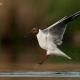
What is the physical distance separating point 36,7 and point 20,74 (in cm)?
35

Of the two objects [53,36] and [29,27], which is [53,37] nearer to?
[53,36]

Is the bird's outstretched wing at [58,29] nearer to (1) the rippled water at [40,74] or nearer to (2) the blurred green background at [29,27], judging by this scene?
(2) the blurred green background at [29,27]

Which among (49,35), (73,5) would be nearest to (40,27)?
(49,35)

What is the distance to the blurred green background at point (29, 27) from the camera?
6.81 ft

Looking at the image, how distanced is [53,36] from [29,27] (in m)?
0.14

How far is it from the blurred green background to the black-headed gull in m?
0.02

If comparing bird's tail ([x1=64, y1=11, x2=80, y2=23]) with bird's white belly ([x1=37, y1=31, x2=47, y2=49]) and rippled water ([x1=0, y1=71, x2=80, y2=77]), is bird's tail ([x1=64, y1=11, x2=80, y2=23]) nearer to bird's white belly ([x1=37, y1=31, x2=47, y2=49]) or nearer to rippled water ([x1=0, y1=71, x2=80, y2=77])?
bird's white belly ([x1=37, y1=31, x2=47, y2=49])

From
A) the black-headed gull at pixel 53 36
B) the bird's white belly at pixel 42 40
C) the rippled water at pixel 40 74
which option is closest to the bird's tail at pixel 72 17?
the black-headed gull at pixel 53 36

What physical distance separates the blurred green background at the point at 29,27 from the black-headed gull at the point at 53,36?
0.02 m

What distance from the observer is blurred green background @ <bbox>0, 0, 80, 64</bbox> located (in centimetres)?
207

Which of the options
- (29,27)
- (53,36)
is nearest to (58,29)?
(53,36)

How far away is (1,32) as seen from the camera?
2115 mm

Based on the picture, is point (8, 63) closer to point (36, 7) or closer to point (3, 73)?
point (3, 73)

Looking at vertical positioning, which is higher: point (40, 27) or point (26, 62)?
point (40, 27)
